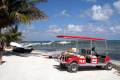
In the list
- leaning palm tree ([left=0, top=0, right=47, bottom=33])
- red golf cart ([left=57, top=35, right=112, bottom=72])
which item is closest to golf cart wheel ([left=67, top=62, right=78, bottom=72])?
red golf cart ([left=57, top=35, right=112, bottom=72])

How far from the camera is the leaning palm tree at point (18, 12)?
81.4ft

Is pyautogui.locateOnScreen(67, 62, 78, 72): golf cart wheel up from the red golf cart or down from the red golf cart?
down

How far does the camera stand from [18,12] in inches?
1025

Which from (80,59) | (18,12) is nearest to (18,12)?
(18,12)

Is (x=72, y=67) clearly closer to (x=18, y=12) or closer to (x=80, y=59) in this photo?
(x=80, y=59)

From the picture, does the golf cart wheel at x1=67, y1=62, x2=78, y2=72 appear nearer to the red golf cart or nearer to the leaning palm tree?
the red golf cart

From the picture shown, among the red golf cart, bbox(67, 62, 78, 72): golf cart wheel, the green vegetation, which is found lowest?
bbox(67, 62, 78, 72): golf cart wheel

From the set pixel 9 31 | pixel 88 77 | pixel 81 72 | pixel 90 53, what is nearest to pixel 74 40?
pixel 90 53

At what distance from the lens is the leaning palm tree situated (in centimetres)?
2481

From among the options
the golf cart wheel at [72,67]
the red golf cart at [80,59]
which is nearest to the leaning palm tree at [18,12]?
the red golf cart at [80,59]

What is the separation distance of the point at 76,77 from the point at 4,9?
13.3 meters

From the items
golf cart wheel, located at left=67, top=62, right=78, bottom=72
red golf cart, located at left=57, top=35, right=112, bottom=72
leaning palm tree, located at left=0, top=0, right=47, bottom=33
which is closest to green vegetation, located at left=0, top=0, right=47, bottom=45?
leaning palm tree, located at left=0, top=0, right=47, bottom=33

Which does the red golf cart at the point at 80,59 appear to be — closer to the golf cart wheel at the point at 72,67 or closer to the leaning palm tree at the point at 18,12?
the golf cart wheel at the point at 72,67

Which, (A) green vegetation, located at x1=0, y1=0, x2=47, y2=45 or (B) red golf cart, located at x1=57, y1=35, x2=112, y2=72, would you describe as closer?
(B) red golf cart, located at x1=57, y1=35, x2=112, y2=72
